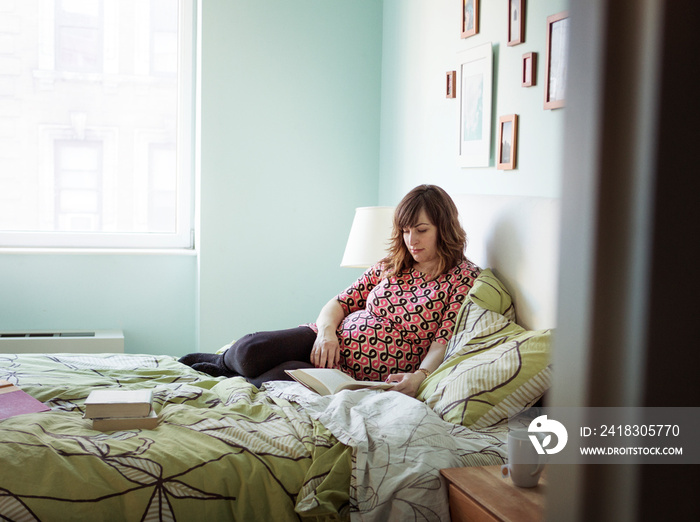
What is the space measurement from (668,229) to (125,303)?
12.0 feet

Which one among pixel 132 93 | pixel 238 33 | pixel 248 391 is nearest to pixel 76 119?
pixel 132 93

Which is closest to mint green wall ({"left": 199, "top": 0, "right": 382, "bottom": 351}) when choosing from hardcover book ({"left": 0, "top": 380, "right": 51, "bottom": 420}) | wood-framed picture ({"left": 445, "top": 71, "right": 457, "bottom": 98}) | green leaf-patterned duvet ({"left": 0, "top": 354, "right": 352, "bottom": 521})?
wood-framed picture ({"left": 445, "top": 71, "right": 457, "bottom": 98})

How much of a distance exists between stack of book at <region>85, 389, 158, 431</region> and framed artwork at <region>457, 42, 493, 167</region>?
157cm

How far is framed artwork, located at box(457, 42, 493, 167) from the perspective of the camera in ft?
8.36

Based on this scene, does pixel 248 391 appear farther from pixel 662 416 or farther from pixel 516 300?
pixel 662 416

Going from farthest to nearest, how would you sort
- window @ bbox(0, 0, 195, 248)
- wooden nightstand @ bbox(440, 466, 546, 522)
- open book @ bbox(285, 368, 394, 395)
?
window @ bbox(0, 0, 195, 248) < open book @ bbox(285, 368, 394, 395) < wooden nightstand @ bbox(440, 466, 546, 522)

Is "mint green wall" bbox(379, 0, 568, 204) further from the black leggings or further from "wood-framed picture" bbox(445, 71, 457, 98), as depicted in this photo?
the black leggings

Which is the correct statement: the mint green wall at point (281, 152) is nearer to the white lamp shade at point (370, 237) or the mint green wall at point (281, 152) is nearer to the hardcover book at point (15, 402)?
the white lamp shade at point (370, 237)

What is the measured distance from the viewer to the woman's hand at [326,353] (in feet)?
7.45

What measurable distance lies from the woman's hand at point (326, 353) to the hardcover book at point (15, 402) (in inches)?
35.3

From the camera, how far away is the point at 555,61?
2.11 meters

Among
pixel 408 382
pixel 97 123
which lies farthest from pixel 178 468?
pixel 97 123

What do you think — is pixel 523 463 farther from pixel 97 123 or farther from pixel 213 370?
pixel 97 123

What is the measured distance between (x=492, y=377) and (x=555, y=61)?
3.38ft
